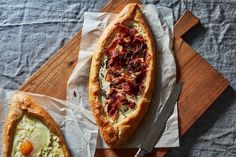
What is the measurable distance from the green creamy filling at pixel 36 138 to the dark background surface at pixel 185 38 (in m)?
0.23

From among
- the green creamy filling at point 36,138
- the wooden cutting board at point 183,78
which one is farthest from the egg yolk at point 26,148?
the wooden cutting board at point 183,78

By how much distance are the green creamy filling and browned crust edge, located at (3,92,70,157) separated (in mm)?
15

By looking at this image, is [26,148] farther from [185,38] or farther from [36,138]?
[185,38]

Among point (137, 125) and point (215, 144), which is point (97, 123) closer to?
point (137, 125)

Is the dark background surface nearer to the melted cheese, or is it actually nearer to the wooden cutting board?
the wooden cutting board

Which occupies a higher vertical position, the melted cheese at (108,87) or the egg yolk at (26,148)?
the melted cheese at (108,87)

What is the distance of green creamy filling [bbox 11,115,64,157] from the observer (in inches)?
68.5

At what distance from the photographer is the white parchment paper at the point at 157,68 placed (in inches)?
71.2

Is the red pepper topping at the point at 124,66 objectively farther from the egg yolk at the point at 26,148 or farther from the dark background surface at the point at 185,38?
the egg yolk at the point at 26,148

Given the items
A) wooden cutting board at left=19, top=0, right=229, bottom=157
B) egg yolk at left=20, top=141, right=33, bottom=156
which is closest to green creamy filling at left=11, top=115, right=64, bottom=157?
egg yolk at left=20, top=141, right=33, bottom=156

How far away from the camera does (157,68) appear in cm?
190

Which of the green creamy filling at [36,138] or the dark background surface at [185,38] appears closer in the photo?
the green creamy filling at [36,138]

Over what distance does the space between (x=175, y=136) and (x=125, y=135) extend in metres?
0.19

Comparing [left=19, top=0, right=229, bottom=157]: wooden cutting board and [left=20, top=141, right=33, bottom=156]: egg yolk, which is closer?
[left=20, top=141, right=33, bottom=156]: egg yolk
